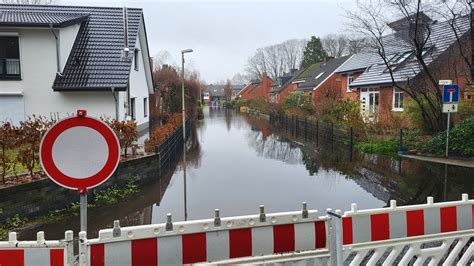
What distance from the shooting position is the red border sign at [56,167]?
261 centimetres

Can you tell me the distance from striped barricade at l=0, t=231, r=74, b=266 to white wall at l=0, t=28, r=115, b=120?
46.7 ft

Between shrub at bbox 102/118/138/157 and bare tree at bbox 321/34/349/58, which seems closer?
shrub at bbox 102/118/138/157

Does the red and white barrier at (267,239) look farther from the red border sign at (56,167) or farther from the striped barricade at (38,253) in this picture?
the red border sign at (56,167)

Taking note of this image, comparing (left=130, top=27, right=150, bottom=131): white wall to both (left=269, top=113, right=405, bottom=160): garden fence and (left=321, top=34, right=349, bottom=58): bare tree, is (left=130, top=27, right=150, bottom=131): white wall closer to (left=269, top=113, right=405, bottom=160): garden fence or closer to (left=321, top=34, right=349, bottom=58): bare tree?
(left=269, top=113, right=405, bottom=160): garden fence

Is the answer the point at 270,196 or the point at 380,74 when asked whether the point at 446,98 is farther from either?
the point at 380,74

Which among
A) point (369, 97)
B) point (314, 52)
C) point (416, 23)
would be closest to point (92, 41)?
point (416, 23)

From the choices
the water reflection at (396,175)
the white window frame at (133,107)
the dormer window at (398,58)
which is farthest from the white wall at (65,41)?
the dormer window at (398,58)

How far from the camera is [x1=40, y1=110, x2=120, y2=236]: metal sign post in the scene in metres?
2.63

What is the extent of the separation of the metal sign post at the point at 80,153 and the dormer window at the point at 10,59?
610 inches

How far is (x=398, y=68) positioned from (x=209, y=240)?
20.5 meters

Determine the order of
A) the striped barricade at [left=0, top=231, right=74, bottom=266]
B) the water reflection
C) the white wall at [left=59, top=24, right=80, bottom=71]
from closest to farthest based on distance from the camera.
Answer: the striped barricade at [left=0, top=231, right=74, bottom=266], the water reflection, the white wall at [left=59, top=24, right=80, bottom=71]

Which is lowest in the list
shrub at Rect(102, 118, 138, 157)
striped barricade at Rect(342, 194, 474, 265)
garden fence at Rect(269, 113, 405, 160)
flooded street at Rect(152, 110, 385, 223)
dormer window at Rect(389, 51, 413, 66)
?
flooded street at Rect(152, 110, 385, 223)

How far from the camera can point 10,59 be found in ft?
51.9

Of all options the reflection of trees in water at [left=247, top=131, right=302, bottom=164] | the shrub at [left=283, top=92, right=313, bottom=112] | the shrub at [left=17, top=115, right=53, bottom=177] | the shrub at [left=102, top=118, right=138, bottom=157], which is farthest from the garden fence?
the shrub at [left=17, top=115, right=53, bottom=177]
